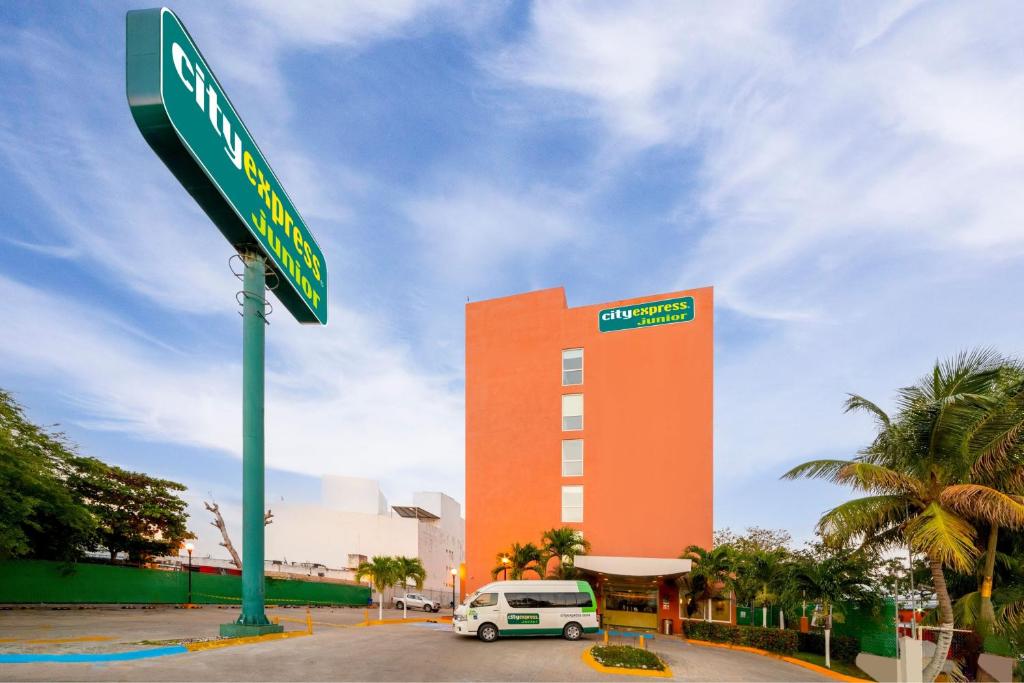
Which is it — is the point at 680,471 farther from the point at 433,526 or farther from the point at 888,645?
the point at 433,526

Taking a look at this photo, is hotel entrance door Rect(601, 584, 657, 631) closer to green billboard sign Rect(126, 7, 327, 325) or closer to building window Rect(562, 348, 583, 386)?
building window Rect(562, 348, 583, 386)

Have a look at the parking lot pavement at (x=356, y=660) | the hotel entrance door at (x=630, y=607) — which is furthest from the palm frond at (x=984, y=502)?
the hotel entrance door at (x=630, y=607)

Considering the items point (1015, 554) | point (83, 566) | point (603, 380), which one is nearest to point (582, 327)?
point (603, 380)

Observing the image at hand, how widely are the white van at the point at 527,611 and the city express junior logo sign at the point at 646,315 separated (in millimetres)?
17553

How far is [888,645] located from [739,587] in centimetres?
900

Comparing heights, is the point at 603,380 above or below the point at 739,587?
above

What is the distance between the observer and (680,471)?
37906 millimetres

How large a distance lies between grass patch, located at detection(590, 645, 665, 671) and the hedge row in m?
8.82

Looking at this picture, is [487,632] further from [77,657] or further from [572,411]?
[572,411]

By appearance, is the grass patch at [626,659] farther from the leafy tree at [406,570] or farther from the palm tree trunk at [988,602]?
the leafy tree at [406,570]

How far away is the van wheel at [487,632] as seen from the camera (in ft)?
80.5

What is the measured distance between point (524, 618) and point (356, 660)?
1019 cm

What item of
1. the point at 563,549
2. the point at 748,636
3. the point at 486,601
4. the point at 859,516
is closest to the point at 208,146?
the point at 859,516

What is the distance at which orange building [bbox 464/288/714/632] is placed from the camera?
123 ft
